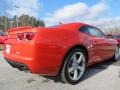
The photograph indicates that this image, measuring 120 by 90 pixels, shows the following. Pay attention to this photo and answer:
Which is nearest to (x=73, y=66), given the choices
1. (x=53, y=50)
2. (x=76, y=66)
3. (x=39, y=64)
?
(x=76, y=66)

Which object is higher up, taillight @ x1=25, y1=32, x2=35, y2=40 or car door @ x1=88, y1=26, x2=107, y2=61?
taillight @ x1=25, y1=32, x2=35, y2=40

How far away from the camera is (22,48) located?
13.4 feet

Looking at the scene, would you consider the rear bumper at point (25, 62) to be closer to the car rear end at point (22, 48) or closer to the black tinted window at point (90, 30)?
the car rear end at point (22, 48)

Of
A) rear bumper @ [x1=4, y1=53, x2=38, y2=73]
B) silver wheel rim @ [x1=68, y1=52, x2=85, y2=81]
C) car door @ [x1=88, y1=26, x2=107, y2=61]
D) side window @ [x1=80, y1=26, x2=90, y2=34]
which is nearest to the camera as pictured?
rear bumper @ [x1=4, y1=53, x2=38, y2=73]

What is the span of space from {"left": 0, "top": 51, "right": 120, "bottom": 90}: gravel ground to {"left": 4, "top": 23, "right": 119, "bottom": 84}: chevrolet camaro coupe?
247mm

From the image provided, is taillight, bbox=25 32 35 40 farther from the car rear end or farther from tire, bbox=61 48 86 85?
tire, bbox=61 48 86 85

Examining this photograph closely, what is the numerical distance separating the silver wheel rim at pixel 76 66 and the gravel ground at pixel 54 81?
Answer: 0.20 metres

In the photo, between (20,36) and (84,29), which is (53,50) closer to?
(20,36)

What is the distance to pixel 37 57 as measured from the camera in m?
3.89

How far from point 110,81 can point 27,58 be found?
2.12 meters

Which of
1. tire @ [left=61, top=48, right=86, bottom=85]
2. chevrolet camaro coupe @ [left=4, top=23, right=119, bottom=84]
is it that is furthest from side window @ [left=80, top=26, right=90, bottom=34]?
tire @ [left=61, top=48, right=86, bottom=85]

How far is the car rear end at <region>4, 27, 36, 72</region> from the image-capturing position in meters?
3.91

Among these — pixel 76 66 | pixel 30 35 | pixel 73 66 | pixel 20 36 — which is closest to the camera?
pixel 30 35

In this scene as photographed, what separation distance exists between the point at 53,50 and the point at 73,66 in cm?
84
